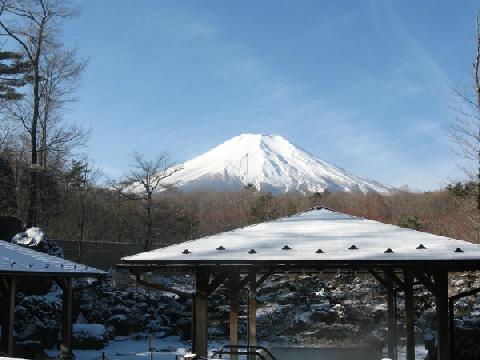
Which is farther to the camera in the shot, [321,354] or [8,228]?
[8,228]

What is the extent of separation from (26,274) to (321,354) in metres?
11.5

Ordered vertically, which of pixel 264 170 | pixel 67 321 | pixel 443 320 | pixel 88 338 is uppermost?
pixel 264 170

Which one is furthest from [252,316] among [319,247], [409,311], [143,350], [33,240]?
[33,240]

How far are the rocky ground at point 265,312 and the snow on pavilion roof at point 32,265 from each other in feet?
14.6

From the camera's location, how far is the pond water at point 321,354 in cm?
1805

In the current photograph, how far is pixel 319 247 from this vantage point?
806 cm

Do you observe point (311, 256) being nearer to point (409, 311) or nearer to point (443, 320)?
point (443, 320)

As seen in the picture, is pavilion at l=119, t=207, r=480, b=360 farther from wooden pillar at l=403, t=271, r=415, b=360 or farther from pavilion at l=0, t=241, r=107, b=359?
pavilion at l=0, t=241, r=107, b=359

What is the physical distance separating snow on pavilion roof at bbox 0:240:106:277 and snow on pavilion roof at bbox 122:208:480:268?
137 inches

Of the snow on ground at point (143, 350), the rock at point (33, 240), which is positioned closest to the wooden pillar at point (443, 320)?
the snow on ground at point (143, 350)

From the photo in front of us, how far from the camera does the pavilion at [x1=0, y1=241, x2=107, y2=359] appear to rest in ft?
35.8

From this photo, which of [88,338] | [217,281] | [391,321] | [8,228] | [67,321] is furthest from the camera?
[8,228]

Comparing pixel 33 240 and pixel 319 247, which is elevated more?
pixel 33 240

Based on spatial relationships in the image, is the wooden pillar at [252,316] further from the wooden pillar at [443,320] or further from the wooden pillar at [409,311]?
the wooden pillar at [443,320]
